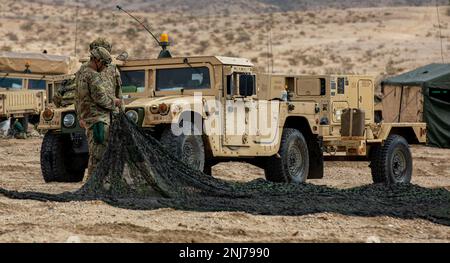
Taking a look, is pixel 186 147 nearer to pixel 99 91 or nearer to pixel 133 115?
pixel 133 115

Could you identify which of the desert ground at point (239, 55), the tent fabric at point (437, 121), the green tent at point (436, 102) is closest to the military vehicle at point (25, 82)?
the desert ground at point (239, 55)

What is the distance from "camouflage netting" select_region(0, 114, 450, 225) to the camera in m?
9.44

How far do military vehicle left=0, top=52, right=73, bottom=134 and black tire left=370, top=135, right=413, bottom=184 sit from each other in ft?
29.1

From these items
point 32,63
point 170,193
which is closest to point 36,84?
point 32,63

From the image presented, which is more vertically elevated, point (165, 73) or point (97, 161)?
point (165, 73)

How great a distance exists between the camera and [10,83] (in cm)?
2477

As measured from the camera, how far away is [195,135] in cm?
1227

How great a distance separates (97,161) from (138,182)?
31.7 inches

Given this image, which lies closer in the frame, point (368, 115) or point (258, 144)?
point (258, 144)

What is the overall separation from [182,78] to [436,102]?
42.4 ft
